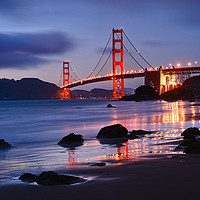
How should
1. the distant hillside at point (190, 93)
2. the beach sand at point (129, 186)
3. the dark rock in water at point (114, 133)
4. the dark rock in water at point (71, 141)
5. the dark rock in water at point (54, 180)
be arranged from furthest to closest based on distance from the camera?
the distant hillside at point (190, 93)
the dark rock in water at point (114, 133)
the dark rock in water at point (71, 141)
the dark rock in water at point (54, 180)
the beach sand at point (129, 186)

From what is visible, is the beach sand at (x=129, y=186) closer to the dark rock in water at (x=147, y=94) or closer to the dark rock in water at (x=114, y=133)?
the dark rock in water at (x=114, y=133)

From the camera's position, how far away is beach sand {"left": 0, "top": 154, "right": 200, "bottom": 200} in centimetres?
247

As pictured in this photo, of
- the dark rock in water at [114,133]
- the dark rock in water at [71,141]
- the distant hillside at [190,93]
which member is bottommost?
the dark rock in water at [71,141]

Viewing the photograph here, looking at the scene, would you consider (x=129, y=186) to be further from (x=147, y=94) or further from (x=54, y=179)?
(x=147, y=94)

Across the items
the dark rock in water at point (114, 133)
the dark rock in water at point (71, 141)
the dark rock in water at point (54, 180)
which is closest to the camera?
the dark rock in water at point (54, 180)

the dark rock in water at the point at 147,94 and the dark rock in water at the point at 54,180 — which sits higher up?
the dark rock in water at the point at 147,94

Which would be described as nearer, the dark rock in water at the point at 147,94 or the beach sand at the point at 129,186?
the beach sand at the point at 129,186

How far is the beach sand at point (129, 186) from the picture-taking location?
8.11 ft

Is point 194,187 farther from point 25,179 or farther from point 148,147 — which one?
point 148,147

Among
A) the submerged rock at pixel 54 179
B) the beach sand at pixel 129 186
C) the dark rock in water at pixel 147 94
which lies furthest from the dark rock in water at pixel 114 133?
the dark rock in water at pixel 147 94

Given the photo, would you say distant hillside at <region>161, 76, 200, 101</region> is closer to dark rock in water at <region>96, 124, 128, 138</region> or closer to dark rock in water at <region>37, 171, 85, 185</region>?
dark rock in water at <region>96, 124, 128, 138</region>

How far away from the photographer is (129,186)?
2.74 m

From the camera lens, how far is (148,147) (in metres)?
5.56

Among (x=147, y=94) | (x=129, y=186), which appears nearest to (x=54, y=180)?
(x=129, y=186)
